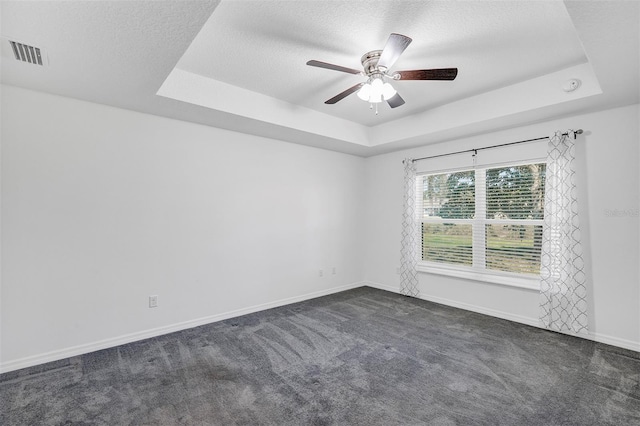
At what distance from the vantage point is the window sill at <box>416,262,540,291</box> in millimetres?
3535

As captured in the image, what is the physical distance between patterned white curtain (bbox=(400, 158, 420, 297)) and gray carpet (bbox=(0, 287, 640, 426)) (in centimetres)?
122

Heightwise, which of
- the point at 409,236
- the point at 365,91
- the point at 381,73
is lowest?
the point at 409,236

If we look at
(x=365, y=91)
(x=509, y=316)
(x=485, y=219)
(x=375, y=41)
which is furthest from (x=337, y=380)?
(x=485, y=219)

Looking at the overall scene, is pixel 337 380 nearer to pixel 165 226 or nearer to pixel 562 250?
pixel 165 226

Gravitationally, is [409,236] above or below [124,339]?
above

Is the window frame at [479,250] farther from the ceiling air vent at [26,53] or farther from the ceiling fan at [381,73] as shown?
the ceiling air vent at [26,53]

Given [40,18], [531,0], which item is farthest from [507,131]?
[40,18]

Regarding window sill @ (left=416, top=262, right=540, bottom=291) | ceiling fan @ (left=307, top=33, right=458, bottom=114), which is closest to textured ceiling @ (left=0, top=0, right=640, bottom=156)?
ceiling fan @ (left=307, top=33, right=458, bottom=114)

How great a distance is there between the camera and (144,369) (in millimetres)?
2479

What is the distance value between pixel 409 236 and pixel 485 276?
3.87 ft

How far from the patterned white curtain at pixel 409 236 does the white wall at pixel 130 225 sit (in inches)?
62.3

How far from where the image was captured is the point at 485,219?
396 cm

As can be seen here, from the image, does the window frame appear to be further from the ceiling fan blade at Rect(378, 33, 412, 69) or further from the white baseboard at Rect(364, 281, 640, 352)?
the ceiling fan blade at Rect(378, 33, 412, 69)

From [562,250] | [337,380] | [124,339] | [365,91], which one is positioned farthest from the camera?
[562,250]
